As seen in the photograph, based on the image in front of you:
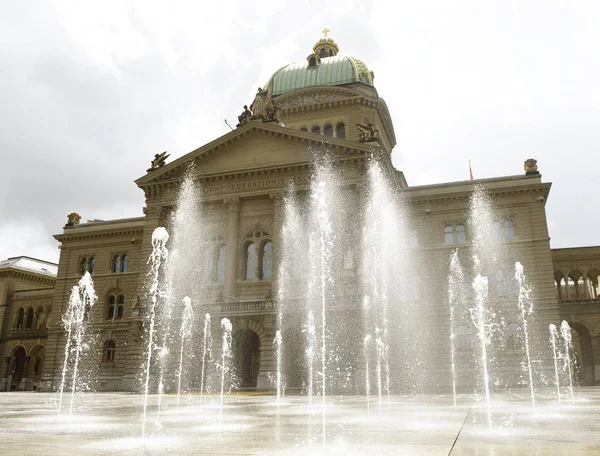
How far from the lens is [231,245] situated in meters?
36.2

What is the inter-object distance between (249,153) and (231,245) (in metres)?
6.71

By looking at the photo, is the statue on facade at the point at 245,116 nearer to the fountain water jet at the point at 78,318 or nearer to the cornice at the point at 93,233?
the cornice at the point at 93,233

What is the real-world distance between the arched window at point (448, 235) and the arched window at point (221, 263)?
15686mm

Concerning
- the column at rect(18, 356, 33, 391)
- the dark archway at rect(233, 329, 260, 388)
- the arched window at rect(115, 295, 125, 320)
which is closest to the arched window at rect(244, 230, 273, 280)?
the dark archway at rect(233, 329, 260, 388)

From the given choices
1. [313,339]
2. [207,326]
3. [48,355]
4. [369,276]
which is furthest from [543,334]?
[48,355]

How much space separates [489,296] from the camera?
35.9 meters

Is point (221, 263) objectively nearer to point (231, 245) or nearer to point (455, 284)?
point (231, 245)

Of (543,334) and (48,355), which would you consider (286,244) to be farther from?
(48,355)

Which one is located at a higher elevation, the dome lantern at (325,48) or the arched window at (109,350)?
the dome lantern at (325,48)

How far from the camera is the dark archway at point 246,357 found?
33.7m

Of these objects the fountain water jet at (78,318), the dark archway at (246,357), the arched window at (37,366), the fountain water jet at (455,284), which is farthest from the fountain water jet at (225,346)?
the arched window at (37,366)

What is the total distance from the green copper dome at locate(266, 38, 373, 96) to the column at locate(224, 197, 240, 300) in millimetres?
17036

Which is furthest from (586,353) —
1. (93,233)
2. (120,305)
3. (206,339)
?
(93,233)

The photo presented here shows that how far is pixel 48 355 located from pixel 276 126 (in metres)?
28.3
